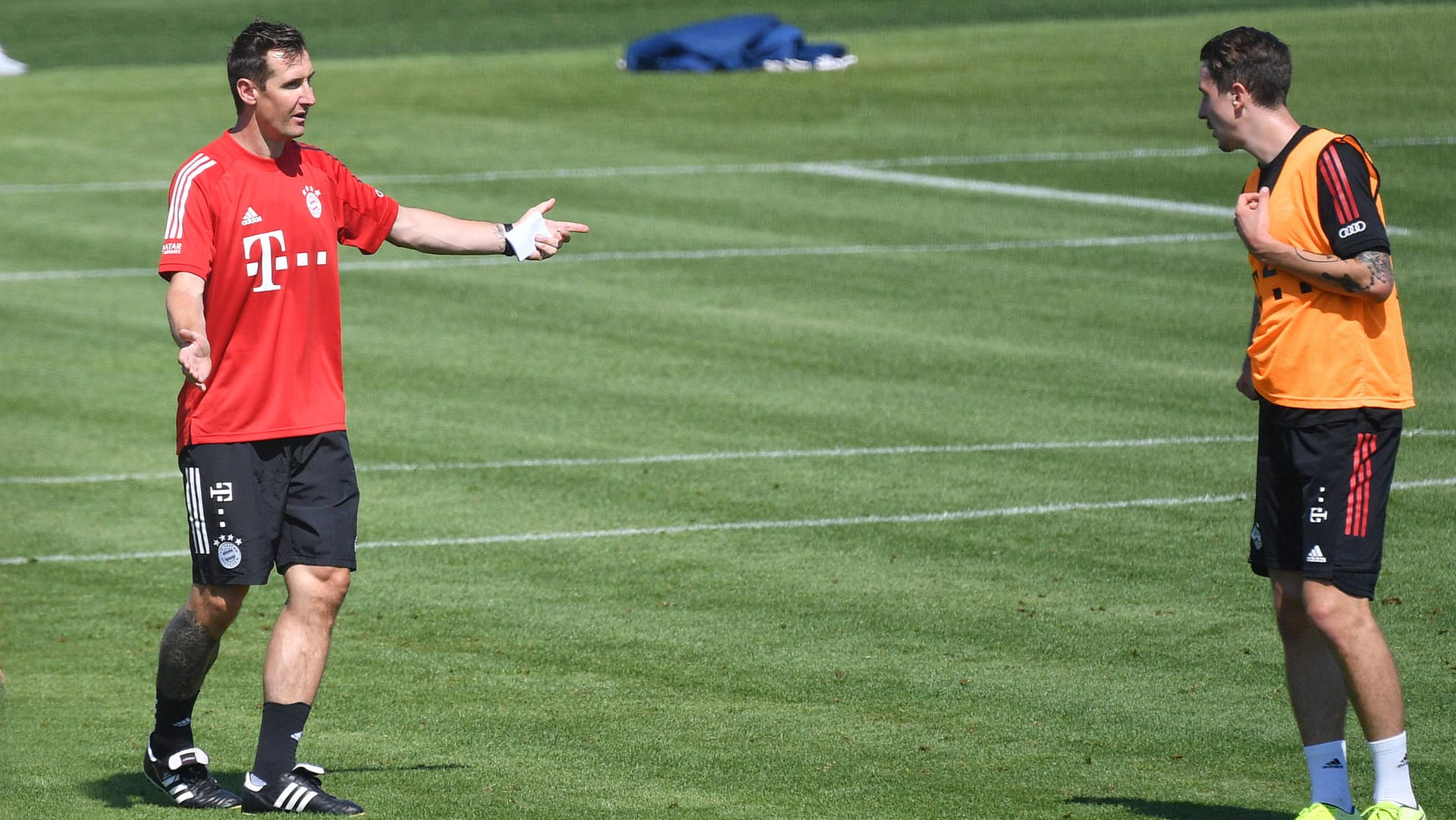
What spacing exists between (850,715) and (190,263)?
2.92 m

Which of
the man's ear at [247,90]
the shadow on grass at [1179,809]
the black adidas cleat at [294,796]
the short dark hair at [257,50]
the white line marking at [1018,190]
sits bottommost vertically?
the shadow on grass at [1179,809]

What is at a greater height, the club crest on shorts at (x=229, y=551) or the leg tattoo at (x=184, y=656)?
the club crest on shorts at (x=229, y=551)

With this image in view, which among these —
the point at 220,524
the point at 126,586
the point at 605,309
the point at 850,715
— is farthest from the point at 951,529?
the point at 605,309

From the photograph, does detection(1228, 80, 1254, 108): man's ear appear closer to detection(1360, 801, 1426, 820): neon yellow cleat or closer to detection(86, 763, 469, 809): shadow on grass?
detection(1360, 801, 1426, 820): neon yellow cleat

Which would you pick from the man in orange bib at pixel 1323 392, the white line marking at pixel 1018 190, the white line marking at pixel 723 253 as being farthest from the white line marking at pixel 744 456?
the white line marking at pixel 1018 190

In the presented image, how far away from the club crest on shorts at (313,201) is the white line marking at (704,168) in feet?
53.8

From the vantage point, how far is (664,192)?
73.3 feet

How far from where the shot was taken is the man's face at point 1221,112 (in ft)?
20.7

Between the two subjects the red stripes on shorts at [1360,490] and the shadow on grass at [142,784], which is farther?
the shadow on grass at [142,784]

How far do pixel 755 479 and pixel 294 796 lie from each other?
5.46 metres

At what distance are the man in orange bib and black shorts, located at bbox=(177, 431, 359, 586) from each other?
2.91 meters

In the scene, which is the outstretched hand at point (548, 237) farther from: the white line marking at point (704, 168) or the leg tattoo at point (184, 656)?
the white line marking at point (704, 168)

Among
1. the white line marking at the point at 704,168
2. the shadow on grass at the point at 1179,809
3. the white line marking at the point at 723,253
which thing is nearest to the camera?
the shadow on grass at the point at 1179,809

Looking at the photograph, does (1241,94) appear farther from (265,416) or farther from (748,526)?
(748,526)
